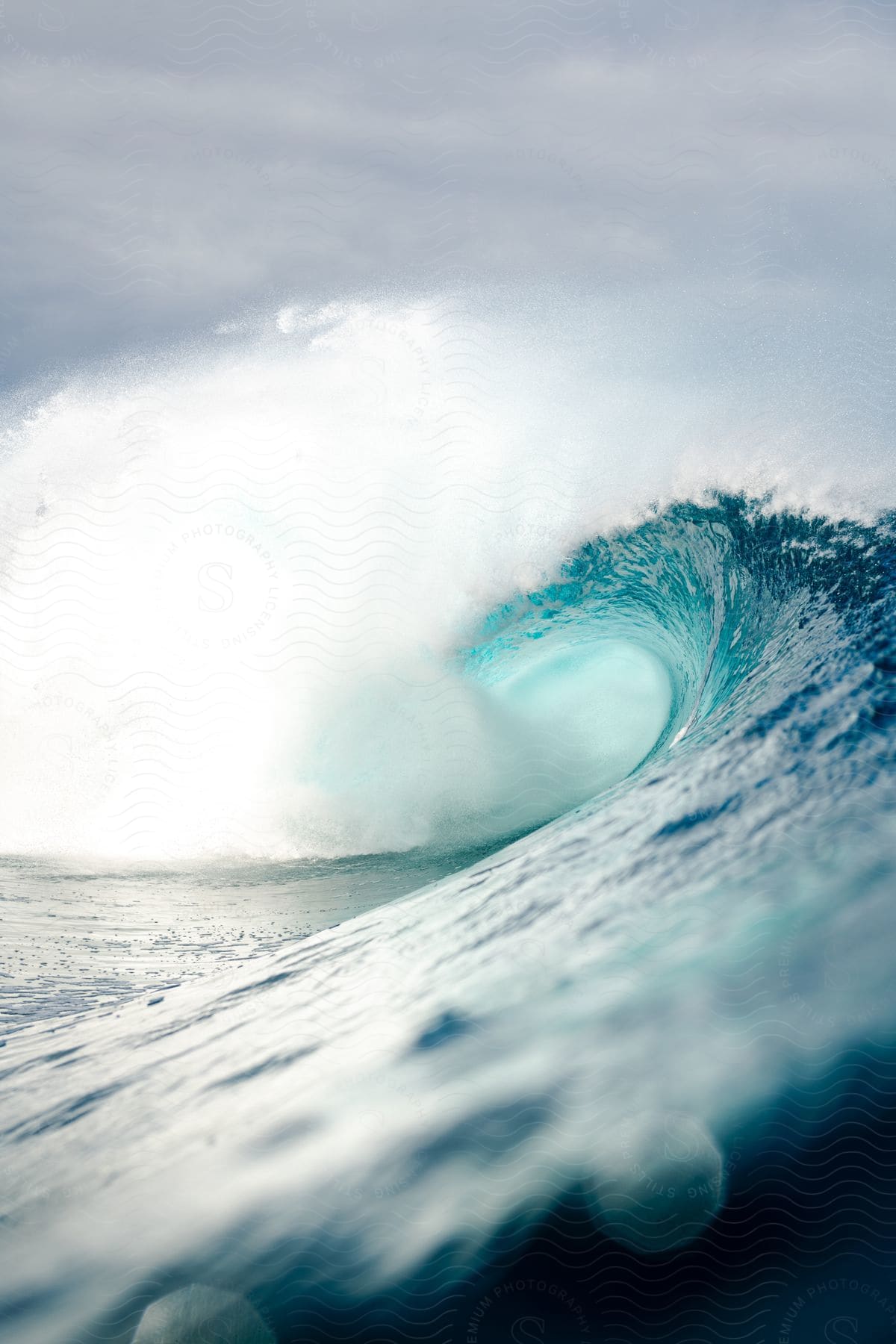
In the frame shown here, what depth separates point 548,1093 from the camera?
2143 mm

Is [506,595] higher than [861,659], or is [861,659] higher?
[506,595]

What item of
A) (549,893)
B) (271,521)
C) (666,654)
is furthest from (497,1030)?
(271,521)

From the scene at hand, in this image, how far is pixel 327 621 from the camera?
594 cm

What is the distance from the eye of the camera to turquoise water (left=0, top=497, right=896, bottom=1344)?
1854 millimetres

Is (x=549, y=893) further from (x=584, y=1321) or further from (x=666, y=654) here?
(x=666, y=654)

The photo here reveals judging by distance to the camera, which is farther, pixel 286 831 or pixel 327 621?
pixel 327 621

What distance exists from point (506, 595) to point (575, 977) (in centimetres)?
344

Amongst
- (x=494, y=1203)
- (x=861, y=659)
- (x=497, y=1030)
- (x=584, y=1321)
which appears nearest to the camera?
(x=584, y=1321)
